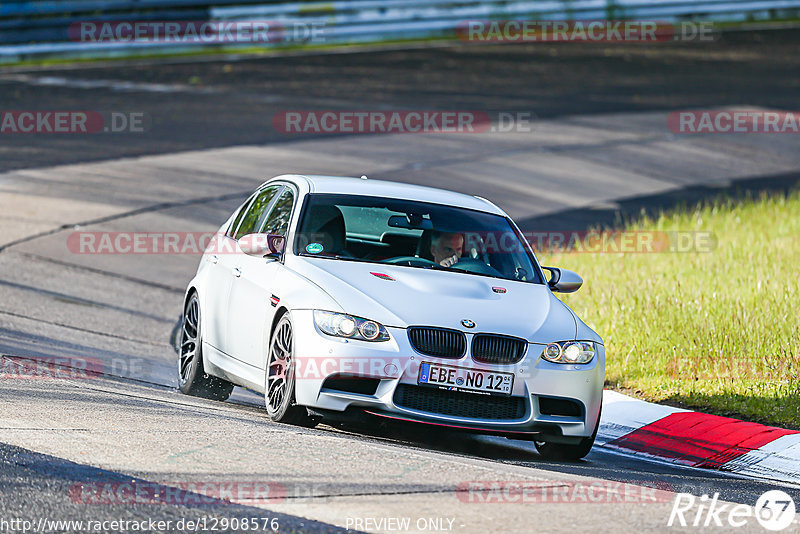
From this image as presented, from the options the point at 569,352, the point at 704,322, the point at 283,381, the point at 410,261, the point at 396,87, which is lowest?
the point at 704,322

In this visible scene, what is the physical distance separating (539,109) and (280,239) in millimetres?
18647

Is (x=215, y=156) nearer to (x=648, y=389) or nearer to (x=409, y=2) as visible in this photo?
(x=648, y=389)

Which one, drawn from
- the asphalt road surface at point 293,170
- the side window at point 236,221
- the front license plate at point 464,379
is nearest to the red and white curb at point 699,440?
the asphalt road surface at point 293,170

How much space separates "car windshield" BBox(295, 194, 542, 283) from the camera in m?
8.58

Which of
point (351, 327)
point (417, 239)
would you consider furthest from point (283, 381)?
point (417, 239)

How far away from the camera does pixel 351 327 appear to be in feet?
24.7

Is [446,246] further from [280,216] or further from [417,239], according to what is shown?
[280,216]

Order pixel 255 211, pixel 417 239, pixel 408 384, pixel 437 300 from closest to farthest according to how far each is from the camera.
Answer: pixel 408 384 → pixel 437 300 → pixel 417 239 → pixel 255 211

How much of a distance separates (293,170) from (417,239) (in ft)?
34.1

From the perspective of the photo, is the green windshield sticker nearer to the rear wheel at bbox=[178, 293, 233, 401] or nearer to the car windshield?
the car windshield

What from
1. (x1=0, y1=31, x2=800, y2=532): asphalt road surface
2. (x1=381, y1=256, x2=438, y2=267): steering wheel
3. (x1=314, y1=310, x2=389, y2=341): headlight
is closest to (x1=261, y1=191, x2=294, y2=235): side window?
(x1=381, y1=256, x2=438, y2=267): steering wheel

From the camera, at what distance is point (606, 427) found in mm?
9344

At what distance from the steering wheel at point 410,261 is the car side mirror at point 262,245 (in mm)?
706

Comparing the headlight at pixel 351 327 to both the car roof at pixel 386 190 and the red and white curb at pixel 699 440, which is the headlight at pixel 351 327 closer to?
the car roof at pixel 386 190
